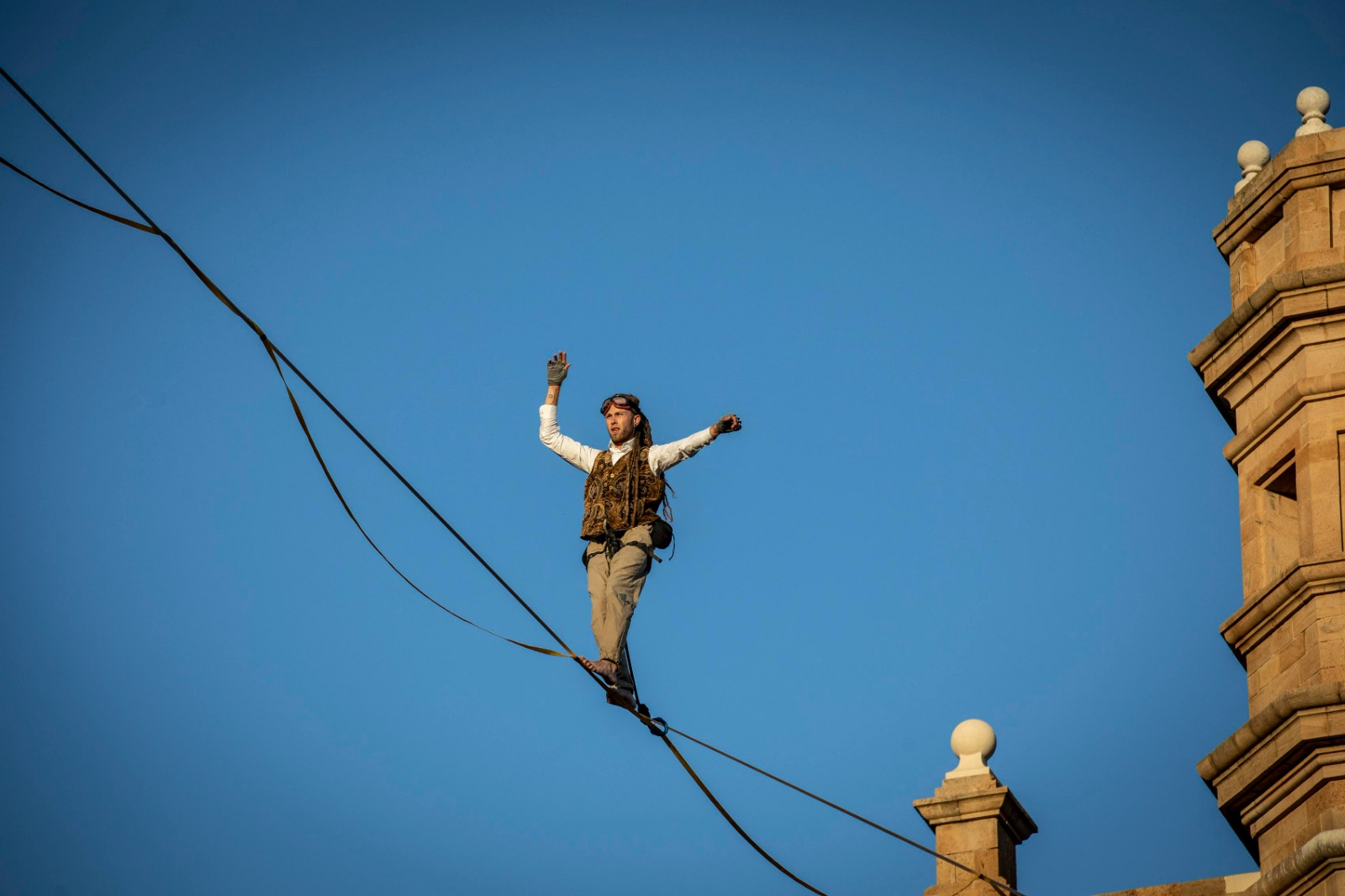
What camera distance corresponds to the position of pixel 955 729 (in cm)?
2003

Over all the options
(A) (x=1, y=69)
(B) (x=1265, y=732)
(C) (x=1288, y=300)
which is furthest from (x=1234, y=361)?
(A) (x=1, y=69)

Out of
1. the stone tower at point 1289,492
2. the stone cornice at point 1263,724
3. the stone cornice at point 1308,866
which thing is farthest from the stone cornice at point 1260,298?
the stone cornice at point 1308,866

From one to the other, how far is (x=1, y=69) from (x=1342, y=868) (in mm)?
10281

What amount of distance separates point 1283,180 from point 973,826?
5.54 m

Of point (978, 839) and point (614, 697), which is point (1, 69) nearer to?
point (614, 697)

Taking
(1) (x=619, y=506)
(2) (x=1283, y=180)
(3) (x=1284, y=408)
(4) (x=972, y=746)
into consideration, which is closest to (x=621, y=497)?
(1) (x=619, y=506)

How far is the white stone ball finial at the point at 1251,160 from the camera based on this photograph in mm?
20406

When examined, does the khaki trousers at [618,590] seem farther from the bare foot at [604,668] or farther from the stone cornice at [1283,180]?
the stone cornice at [1283,180]

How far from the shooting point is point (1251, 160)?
20.4 meters

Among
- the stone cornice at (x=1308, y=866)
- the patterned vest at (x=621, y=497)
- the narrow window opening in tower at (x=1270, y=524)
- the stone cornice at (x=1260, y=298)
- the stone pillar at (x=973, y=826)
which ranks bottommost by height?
the stone cornice at (x=1308, y=866)

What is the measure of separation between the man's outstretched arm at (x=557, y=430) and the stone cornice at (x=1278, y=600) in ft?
16.3

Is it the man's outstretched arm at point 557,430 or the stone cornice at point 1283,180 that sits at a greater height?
the stone cornice at point 1283,180

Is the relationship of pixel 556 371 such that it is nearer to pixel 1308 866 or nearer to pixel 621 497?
pixel 621 497

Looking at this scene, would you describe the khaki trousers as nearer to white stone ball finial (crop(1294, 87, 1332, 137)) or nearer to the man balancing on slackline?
the man balancing on slackline
